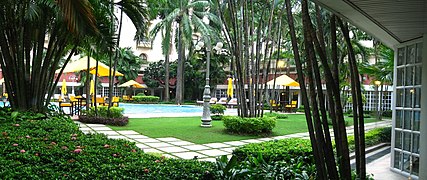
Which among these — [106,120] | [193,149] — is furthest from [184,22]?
[193,149]

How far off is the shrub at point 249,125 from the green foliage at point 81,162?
4.34m

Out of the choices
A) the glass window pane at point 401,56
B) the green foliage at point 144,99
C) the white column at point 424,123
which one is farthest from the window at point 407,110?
the green foliage at point 144,99

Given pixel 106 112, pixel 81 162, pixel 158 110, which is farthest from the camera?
pixel 158 110

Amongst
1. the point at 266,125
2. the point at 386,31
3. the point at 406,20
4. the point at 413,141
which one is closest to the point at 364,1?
the point at 406,20

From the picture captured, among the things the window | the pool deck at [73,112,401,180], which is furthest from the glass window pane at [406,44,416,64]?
the pool deck at [73,112,401,180]

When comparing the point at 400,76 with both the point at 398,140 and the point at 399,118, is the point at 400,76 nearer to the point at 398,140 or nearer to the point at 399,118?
the point at 399,118

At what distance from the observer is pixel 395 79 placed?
15.9ft

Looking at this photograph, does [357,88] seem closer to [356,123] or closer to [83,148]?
[356,123]

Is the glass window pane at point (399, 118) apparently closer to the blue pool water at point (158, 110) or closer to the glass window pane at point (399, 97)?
the glass window pane at point (399, 97)

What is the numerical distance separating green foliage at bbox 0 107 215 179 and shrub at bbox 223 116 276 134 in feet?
14.3

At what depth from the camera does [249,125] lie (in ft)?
26.7

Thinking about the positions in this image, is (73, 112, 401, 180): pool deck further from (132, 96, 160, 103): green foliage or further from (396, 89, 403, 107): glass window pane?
(132, 96, 160, 103): green foliage

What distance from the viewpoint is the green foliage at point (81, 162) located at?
273 centimetres

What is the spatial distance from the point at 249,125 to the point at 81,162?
542 cm
